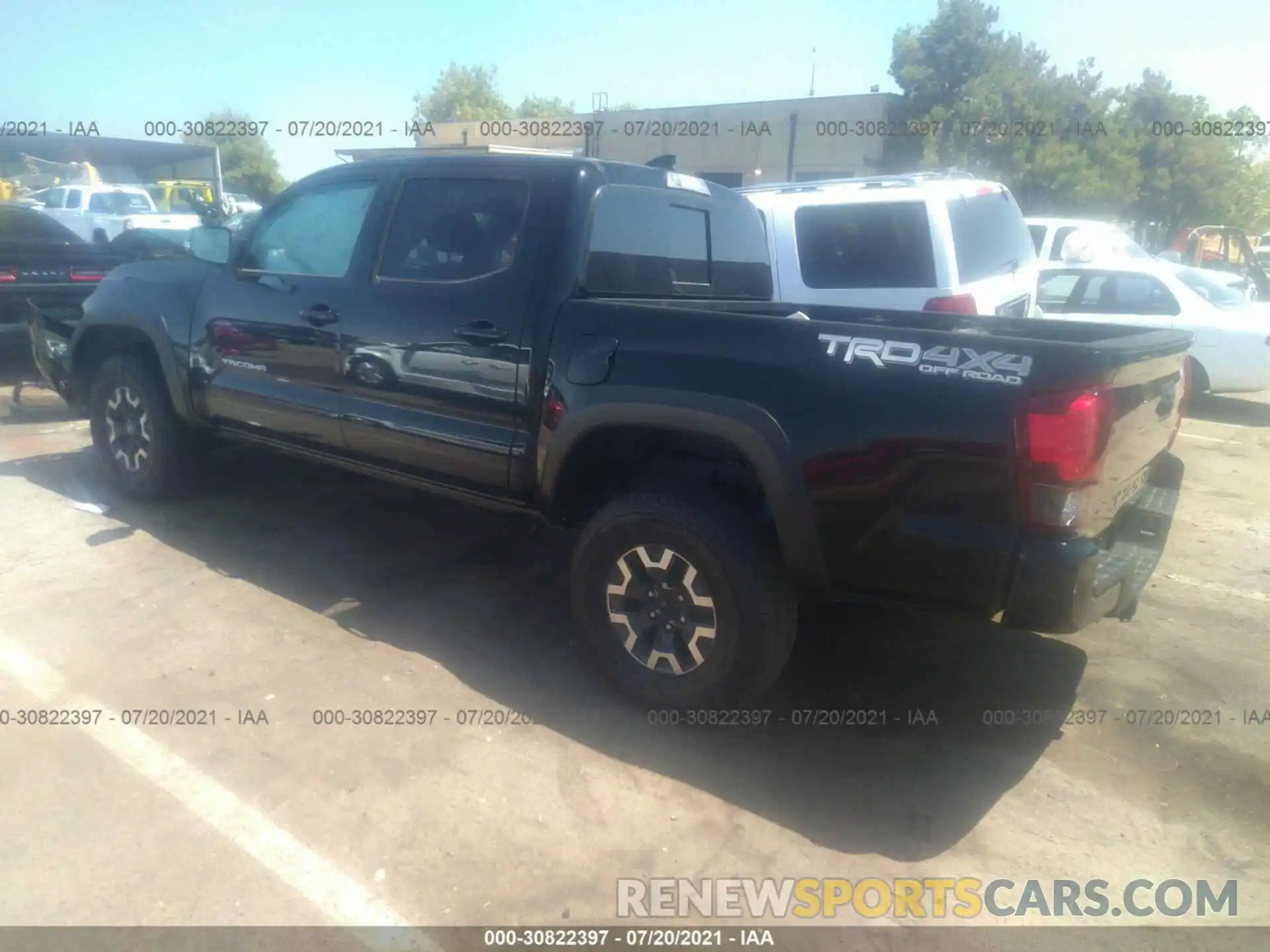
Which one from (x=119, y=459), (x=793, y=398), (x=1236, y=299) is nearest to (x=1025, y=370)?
(x=793, y=398)

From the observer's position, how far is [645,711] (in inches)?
144

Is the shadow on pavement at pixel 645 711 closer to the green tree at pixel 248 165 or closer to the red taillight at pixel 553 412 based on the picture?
the red taillight at pixel 553 412

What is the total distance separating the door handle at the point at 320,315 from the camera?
14.6ft

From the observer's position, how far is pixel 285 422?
4.82m

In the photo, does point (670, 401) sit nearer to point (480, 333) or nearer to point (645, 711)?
point (480, 333)

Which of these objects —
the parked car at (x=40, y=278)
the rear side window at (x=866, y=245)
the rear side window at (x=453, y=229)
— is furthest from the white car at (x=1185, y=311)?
the parked car at (x=40, y=278)

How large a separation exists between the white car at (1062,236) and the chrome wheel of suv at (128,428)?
32.4 ft

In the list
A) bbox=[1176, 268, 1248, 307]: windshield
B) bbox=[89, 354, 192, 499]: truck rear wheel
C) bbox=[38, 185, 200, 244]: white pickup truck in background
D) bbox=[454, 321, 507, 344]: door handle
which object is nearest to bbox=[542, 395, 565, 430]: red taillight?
bbox=[454, 321, 507, 344]: door handle

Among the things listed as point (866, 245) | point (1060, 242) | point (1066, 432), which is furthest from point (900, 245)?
point (1060, 242)

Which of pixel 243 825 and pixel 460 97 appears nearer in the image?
pixel 243 825

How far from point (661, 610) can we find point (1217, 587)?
3.29 meters

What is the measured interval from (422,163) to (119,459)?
2920 mm

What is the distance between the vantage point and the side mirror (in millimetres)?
5008

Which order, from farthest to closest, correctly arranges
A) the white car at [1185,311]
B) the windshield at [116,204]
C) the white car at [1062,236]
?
the windshield at [116,204], the white car at [1062,236], the white car at [1185,311]
